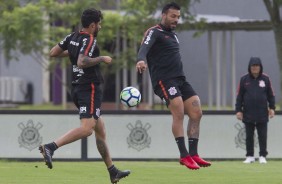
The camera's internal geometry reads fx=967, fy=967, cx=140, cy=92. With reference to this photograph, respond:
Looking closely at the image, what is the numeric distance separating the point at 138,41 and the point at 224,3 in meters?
3.63

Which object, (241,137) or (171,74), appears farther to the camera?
(241,137)

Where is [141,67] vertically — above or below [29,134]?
above

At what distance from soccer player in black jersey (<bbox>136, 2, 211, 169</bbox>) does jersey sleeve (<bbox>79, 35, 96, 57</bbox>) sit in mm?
763

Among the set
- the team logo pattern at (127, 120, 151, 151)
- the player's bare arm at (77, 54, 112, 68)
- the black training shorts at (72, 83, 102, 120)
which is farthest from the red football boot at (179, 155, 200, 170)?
the team logo pattern at (127, 120, 151, 151)

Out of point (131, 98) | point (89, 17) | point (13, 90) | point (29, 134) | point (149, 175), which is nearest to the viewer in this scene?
point (89, 17)

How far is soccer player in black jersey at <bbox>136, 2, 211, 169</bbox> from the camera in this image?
480 inches

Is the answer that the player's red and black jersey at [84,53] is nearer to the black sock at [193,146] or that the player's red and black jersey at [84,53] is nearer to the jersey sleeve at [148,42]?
the jersey sleeve at [148,42]

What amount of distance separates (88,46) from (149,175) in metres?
2.63

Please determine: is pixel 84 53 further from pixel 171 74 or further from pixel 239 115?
pixel 239 115

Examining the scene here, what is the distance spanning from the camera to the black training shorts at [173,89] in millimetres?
12234

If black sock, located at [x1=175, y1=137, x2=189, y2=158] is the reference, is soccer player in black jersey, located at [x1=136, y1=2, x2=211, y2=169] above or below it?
above

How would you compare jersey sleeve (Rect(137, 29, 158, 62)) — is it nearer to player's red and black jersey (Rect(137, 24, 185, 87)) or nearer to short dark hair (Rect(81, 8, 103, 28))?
player's red and black jersey (Rect(137, 24, 185, 87))

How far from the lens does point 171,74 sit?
12.3 meters

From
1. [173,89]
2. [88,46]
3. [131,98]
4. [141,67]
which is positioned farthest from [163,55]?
[88,46]
